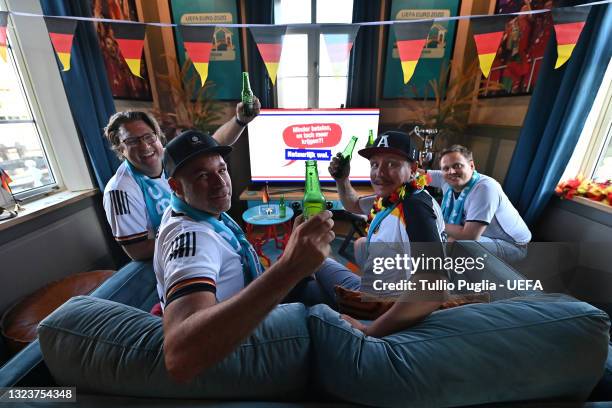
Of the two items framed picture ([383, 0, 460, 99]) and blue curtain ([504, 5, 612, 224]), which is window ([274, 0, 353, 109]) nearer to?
framed picture ([383, 0, 460, 99])

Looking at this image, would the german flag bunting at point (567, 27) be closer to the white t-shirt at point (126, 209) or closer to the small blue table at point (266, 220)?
the small blue table at point (266, 220)

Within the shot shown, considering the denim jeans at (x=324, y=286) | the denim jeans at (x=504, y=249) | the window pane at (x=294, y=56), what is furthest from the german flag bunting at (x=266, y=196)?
the denim jeans at (x=504, y=249)

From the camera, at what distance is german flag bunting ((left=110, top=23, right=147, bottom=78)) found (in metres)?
1.98

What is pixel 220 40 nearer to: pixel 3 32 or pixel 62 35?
pixel 62 35

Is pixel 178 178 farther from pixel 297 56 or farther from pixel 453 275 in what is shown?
pixel 297 56

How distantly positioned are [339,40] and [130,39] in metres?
1.63

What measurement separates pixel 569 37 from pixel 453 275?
1873 millimetres

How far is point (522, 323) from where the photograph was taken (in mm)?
666

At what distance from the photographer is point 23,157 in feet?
6.63

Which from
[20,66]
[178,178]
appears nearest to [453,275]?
[178,178]

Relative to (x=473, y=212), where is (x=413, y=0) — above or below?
above

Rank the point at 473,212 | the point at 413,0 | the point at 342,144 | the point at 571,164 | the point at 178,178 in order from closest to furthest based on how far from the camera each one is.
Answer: the point at 178,178 < the point at 473,212 < the point at 571,164 < the point at 413,0 < the point at 342,144

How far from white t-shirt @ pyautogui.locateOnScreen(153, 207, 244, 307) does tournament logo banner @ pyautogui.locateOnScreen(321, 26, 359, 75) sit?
6.41 ft

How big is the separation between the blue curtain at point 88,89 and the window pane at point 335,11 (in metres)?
2.21
